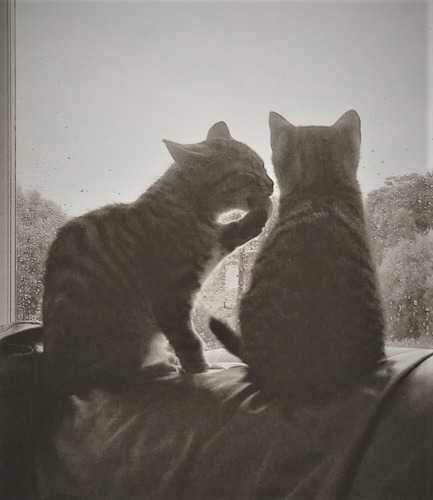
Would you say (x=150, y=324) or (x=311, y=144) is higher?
(x=311, y=144)

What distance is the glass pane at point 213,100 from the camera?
4.13 ft

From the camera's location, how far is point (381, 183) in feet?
4.16

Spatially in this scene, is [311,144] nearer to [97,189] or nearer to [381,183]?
[381,183]

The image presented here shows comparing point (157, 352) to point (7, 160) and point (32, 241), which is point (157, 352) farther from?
point (7, 160)

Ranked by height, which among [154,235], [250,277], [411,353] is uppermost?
[154,235]

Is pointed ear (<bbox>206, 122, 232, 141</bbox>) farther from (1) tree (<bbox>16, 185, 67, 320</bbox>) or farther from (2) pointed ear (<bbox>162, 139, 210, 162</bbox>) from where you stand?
(1) tree (<bbox>16, 185, 67, 320</bbox>)

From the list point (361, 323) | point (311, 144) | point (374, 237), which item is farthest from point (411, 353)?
point (311, 144)

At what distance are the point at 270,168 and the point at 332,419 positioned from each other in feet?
1.79

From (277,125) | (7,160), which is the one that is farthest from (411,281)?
(7,160)

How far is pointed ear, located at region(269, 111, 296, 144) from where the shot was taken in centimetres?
126

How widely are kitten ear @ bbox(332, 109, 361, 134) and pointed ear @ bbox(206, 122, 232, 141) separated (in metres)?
0.24

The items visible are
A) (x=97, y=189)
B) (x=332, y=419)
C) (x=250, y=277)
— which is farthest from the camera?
(x=97, y=189)

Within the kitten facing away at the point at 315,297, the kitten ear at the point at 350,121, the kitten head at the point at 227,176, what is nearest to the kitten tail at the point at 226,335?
the kitten facing away at the point at 315,297

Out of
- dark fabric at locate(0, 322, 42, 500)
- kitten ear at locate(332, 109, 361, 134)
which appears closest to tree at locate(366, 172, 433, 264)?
kitten ear at locate(332, 109, 361, 134)
